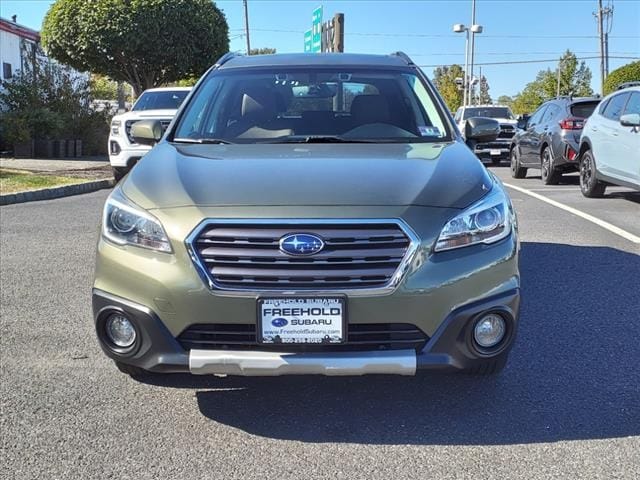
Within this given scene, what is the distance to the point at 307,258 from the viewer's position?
294 centimetres

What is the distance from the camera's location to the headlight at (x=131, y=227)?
3066mm

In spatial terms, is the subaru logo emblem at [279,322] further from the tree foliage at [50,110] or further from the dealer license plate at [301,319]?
the tree foliage at [50,110]

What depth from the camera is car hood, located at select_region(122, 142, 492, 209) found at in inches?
122

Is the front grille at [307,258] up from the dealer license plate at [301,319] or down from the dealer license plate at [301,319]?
up

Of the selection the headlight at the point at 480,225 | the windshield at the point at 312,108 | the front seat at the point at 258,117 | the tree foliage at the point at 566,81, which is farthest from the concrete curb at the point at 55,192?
the tree foliage at the point at 566,81

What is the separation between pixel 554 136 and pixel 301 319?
11.0m

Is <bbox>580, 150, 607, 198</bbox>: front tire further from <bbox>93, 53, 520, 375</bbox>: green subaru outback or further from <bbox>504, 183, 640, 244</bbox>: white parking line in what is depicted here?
<bbox>93, 53, 520, 375</bbox>: green subaru outback

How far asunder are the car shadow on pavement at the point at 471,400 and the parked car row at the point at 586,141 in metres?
5.63

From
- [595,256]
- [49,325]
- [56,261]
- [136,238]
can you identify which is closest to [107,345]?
[136,238]

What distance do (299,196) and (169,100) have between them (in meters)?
11.3

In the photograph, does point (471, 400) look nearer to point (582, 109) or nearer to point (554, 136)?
point (554, 136)

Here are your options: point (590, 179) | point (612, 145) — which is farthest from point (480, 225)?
point (590, 179)

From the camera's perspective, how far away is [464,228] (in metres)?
3.07

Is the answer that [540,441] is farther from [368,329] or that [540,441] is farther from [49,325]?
[49,325]
